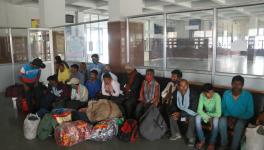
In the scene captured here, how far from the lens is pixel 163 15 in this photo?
196 inches

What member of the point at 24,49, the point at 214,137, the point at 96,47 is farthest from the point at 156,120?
the point at 96,47

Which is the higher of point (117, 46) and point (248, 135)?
point (117, 46)

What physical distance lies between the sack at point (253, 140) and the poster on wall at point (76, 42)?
545 centimetres

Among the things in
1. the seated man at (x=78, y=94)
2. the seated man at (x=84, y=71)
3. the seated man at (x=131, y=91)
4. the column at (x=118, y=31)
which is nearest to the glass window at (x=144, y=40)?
the column at (x=118, y=31)

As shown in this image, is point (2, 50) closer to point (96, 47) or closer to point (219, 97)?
point (96, 47)

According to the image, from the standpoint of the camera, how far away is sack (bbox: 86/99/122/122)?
159 inches

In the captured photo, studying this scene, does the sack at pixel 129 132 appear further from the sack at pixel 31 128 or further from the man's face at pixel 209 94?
the sack at pixel 31 128

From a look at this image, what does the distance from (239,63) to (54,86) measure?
205 inches

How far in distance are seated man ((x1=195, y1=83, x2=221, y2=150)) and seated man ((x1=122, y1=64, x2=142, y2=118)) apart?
1306 mm

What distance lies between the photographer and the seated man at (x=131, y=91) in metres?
4.44

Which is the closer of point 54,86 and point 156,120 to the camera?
point 156,120

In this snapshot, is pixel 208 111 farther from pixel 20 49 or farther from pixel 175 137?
pixel 20 49

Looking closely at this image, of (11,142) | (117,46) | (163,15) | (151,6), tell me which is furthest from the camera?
(151,6)

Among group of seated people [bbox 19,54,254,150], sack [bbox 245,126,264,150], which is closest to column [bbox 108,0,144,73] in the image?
group of seated people [bbox 19,54,254,150]
